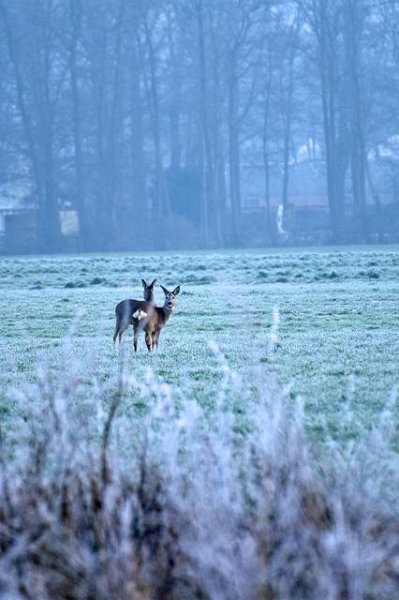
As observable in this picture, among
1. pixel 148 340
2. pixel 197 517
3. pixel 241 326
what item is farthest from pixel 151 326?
pixel 197 517

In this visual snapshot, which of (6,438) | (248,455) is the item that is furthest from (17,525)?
(6,438)

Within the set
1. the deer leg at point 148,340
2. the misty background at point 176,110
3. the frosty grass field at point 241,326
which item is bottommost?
the frosty grass field at point 241,326

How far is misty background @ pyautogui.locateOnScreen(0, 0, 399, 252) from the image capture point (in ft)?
170

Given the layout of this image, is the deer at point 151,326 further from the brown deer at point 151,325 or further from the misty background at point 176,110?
the misty background at point 176,110

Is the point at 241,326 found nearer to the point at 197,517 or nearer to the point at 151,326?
the point at 151,326

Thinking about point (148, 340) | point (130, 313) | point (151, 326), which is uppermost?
point (130, 313)

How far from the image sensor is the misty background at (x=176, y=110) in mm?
51938

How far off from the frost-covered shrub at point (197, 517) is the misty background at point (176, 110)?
4400 centimetres

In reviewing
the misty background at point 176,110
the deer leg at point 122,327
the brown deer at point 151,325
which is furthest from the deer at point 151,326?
the misty background at point 176,110

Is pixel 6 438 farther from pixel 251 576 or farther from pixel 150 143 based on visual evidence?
pixel 150 143

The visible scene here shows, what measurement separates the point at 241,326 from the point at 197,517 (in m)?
10.6

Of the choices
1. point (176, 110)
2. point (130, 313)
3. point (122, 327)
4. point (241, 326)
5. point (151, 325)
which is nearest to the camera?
point (151, 325)

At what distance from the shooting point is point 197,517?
4.41 meters

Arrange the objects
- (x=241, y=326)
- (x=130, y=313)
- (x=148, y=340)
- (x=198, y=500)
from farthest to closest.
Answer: (x=241, y=326), (x=130, y=313), (x=148, y=340), (x=198, y=500)
